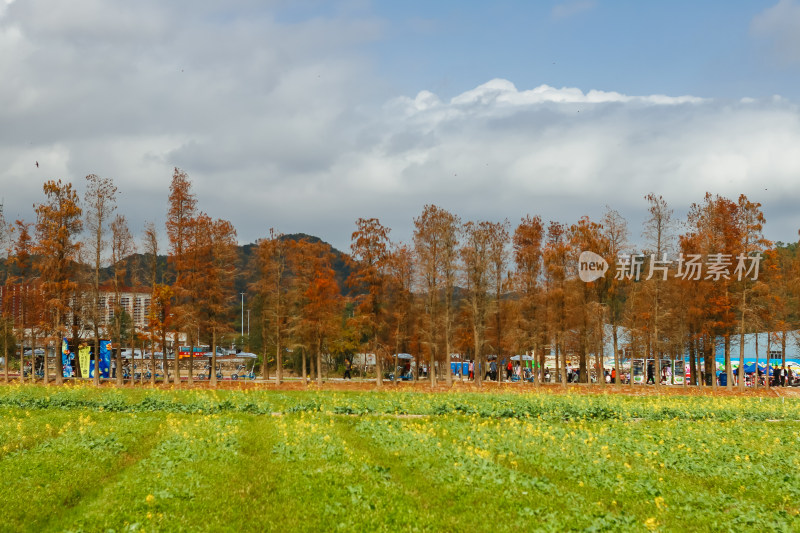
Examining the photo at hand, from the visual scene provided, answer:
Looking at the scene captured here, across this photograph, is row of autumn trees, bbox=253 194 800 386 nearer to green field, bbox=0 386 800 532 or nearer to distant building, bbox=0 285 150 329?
distant building, bbox=0 285 150 329

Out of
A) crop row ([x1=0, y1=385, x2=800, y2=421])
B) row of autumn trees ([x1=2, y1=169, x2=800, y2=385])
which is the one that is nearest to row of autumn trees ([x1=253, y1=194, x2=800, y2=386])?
row of autumn trees ([x1=2, y1=169, x2=800, y2=385])

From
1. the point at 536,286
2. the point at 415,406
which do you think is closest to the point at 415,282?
the point at 536,286

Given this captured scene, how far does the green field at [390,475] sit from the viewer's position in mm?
11891

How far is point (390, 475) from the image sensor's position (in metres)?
15.5

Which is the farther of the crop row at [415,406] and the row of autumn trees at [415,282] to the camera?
the row of autumn trees at [415,282]

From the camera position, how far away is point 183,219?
54.8 m

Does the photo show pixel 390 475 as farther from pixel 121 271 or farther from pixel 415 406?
pixel 121 271

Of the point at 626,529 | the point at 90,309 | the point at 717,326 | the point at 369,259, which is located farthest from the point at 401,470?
the point at 717,326

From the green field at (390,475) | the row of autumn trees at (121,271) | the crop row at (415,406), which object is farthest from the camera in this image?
the row of autumn trees at (121,271)

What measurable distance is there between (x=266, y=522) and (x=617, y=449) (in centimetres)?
1178

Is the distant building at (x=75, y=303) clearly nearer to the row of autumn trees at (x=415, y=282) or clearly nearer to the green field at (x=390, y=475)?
the row of autumn trees at (x=415, y=282)

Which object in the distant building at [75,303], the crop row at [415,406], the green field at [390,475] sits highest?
the distant building at [75,303]

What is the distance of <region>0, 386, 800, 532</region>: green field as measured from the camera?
11.9 m

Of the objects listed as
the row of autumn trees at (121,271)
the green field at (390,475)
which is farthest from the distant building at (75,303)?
the green field at (390,475)
